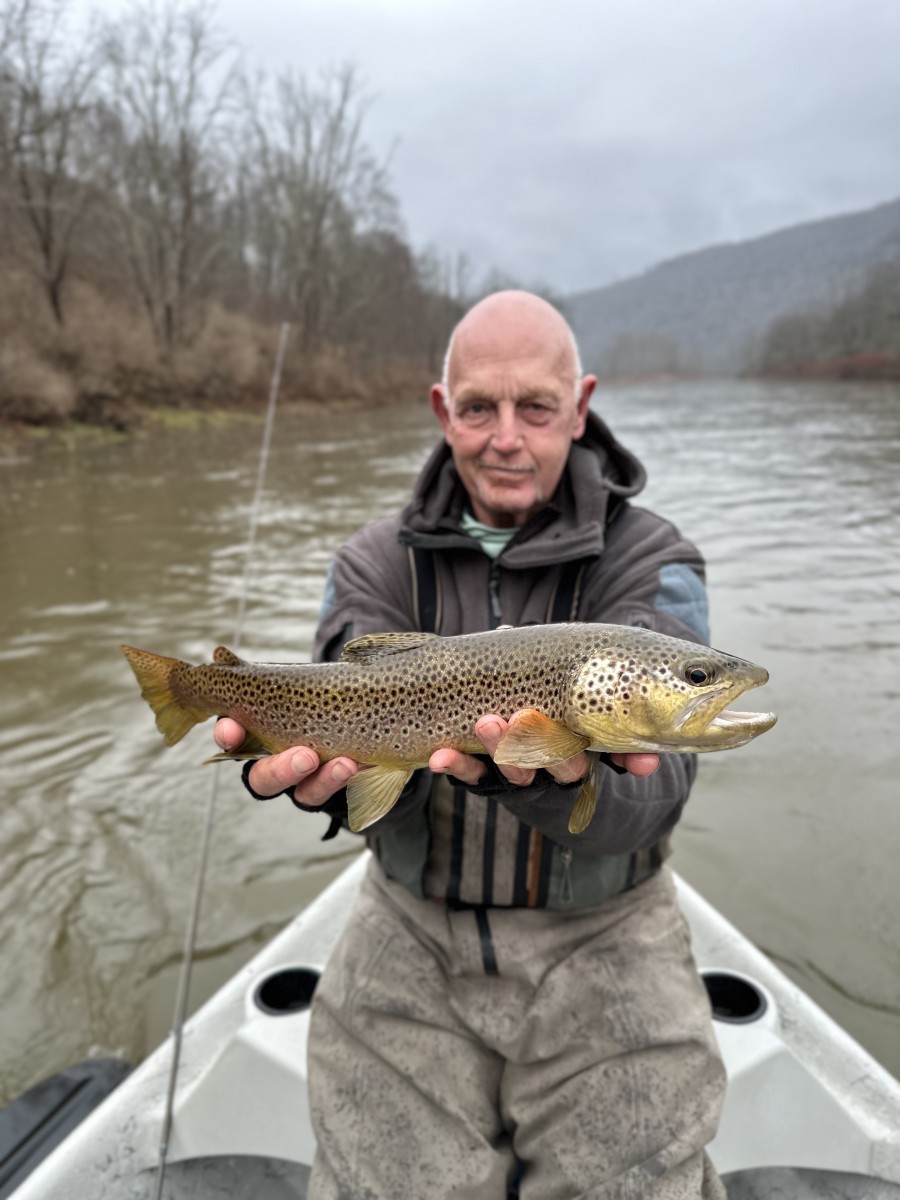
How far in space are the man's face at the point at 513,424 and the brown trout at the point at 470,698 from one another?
85 cm

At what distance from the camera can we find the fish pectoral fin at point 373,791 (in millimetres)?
2307

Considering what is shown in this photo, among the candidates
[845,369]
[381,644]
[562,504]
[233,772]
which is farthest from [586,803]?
[845,369]

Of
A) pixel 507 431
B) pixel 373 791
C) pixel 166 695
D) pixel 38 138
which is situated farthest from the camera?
pixel 38 138

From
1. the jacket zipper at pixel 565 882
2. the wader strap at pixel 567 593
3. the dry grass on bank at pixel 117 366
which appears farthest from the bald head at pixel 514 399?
the dry grass on bank at pixel 117 366

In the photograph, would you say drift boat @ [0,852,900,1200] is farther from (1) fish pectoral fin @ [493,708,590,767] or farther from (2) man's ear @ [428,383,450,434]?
(2) man's ear @ [428,383,450,434]

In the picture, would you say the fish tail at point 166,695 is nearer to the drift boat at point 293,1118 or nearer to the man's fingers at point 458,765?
the man's fingers at point 458,765

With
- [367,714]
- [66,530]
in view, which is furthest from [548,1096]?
[66,530]

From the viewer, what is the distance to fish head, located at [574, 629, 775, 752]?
6.55ft

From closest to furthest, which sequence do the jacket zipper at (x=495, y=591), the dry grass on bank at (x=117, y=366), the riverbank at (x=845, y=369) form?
the jacket zipper at (x=495, y=591), the dry grass on bank at (x=117, y=366), the riverbank at (x=845, y=369)

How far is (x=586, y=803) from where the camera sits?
214 cm

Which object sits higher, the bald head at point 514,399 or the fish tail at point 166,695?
the bald head at point 514,399

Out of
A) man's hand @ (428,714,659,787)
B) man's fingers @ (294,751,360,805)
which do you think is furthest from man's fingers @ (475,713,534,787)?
man's fingers @ (294,751,360,805)

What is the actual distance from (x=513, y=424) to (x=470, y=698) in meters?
1.10

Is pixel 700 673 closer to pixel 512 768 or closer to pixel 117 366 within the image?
pixel 512 768
